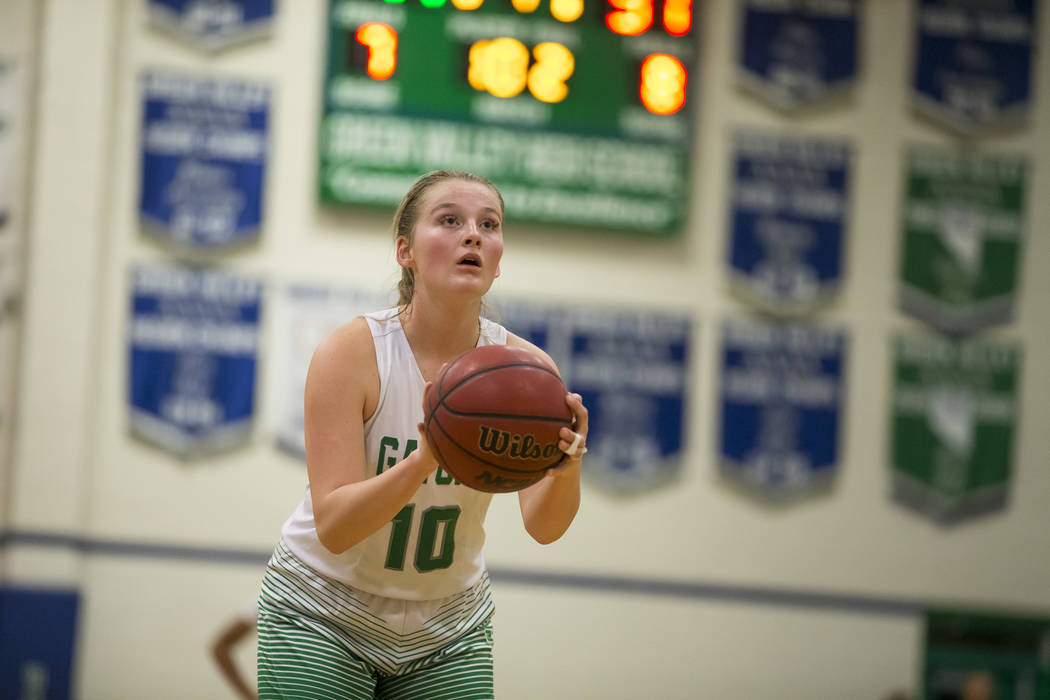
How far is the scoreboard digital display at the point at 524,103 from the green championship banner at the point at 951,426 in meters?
1.49

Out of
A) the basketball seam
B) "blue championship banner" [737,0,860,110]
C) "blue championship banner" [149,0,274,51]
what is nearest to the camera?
the basketball seam

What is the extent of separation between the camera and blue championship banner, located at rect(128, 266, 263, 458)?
518 cm

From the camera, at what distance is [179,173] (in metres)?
5.23

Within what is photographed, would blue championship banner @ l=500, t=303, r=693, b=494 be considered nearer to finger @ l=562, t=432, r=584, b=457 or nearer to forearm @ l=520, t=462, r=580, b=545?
forearm @ l=520, t=462, r=580, b=545

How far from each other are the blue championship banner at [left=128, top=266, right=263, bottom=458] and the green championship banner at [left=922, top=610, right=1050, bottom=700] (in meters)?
3.67

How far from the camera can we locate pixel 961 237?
217 inches

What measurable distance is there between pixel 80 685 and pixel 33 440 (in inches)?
46.9

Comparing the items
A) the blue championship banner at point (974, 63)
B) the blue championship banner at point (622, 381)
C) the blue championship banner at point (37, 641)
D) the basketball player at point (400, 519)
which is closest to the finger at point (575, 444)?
the basketball player at point (400, 519)

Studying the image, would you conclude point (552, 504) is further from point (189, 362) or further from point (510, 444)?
point (189, 362)

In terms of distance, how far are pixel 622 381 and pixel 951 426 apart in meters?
1.72

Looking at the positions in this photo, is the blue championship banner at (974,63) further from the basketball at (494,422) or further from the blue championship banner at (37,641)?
the blue championship banner at (37,641)

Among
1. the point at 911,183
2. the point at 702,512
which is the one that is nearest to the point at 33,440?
the point at 702,512

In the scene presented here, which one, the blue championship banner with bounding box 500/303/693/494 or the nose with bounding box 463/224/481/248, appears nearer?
the nose with bounding box 463/224/481/248

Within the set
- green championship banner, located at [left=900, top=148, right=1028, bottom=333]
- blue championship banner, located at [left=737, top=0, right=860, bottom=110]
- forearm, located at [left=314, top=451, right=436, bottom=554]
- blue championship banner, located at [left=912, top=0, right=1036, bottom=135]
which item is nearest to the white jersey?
forearm, located at [left=314, top=451, right=436, bottom=554]
